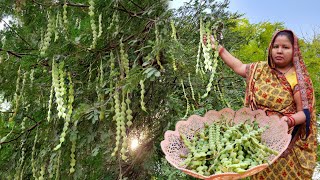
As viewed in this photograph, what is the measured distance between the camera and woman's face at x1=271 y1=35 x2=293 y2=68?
2562 mm

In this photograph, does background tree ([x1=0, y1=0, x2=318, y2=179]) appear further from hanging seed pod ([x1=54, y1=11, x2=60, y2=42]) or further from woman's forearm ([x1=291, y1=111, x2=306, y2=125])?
woman's forearm ([x1=291, y1=111, x2=306, y2=125])

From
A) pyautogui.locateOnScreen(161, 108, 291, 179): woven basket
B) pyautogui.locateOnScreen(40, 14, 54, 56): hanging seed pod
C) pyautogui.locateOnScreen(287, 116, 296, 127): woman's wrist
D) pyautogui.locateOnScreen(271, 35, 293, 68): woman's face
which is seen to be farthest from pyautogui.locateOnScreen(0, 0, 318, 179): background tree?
pyautogui.locateOnScreen(287, 116, 296, 127): woman's wrist

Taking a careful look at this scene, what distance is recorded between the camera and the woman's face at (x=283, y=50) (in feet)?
8.41

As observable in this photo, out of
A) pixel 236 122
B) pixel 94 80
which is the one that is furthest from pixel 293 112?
pixel 94 80

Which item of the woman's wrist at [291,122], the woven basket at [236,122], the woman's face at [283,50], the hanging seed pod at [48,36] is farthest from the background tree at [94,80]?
the woman's wrist at [291,122]

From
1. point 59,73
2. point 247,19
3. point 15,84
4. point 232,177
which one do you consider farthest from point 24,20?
point 247,19

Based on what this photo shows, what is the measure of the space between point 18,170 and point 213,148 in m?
1.79

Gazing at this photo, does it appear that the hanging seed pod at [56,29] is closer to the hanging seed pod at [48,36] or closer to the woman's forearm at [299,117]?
the hanging seed pod at [48,36]

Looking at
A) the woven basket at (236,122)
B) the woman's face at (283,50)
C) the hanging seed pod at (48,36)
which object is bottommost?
the woven basket at (236,122)

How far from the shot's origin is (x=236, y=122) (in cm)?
259

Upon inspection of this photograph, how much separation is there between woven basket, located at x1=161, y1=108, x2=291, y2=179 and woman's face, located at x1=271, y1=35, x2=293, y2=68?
352mm

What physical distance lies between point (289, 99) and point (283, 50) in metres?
0.30

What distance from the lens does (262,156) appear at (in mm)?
2131

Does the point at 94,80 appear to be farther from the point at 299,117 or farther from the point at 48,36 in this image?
the point at 299,117
